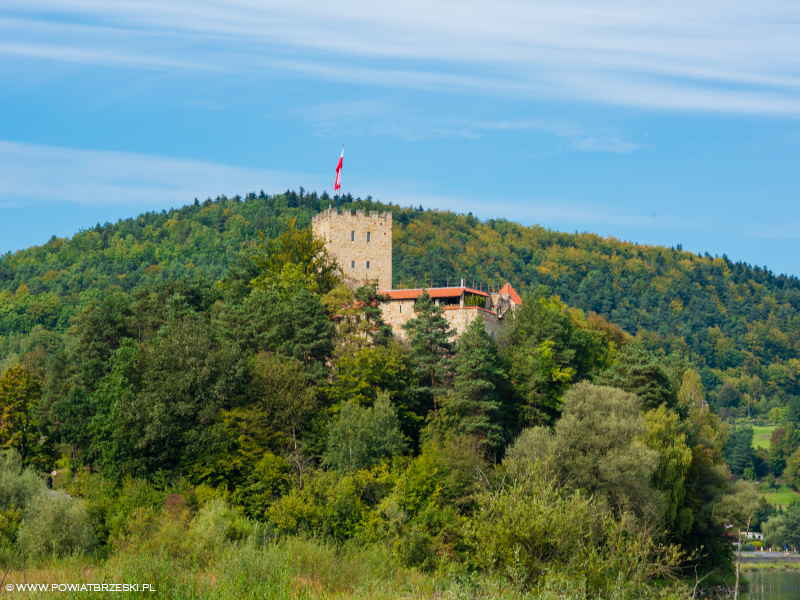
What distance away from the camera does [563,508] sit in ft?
94.4

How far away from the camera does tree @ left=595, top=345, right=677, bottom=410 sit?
51031 mm

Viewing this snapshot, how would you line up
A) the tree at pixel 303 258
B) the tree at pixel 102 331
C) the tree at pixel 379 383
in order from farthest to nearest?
the tree at pixel 303 258
the tree at pixel 102 331
the tree at pixel 379 383

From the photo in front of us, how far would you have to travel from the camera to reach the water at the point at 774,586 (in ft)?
191

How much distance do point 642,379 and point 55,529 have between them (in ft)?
110

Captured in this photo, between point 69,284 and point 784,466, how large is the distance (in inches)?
4598

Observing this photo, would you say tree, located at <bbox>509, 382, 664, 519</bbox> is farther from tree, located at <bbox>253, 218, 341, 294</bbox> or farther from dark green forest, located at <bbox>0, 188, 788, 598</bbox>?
tree, located at <bbox>253, 218, 341, 294</bbox>

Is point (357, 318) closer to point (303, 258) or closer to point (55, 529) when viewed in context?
point (303, 258)

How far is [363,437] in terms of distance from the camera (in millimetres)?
43844

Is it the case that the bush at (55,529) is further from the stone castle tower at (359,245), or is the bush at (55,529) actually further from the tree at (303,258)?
the stone castle tower at (359,245)

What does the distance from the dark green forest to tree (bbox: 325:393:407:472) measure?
11 cm

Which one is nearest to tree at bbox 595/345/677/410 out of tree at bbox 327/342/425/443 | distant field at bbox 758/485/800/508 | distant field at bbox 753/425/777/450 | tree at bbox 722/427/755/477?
tree at bbox 327/342/425/443

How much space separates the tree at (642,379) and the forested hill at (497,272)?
248ft

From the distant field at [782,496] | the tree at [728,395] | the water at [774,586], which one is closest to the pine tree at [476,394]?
the water at [774,586]

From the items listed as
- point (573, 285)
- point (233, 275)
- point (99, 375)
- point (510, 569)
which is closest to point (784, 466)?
point (573, 285)
